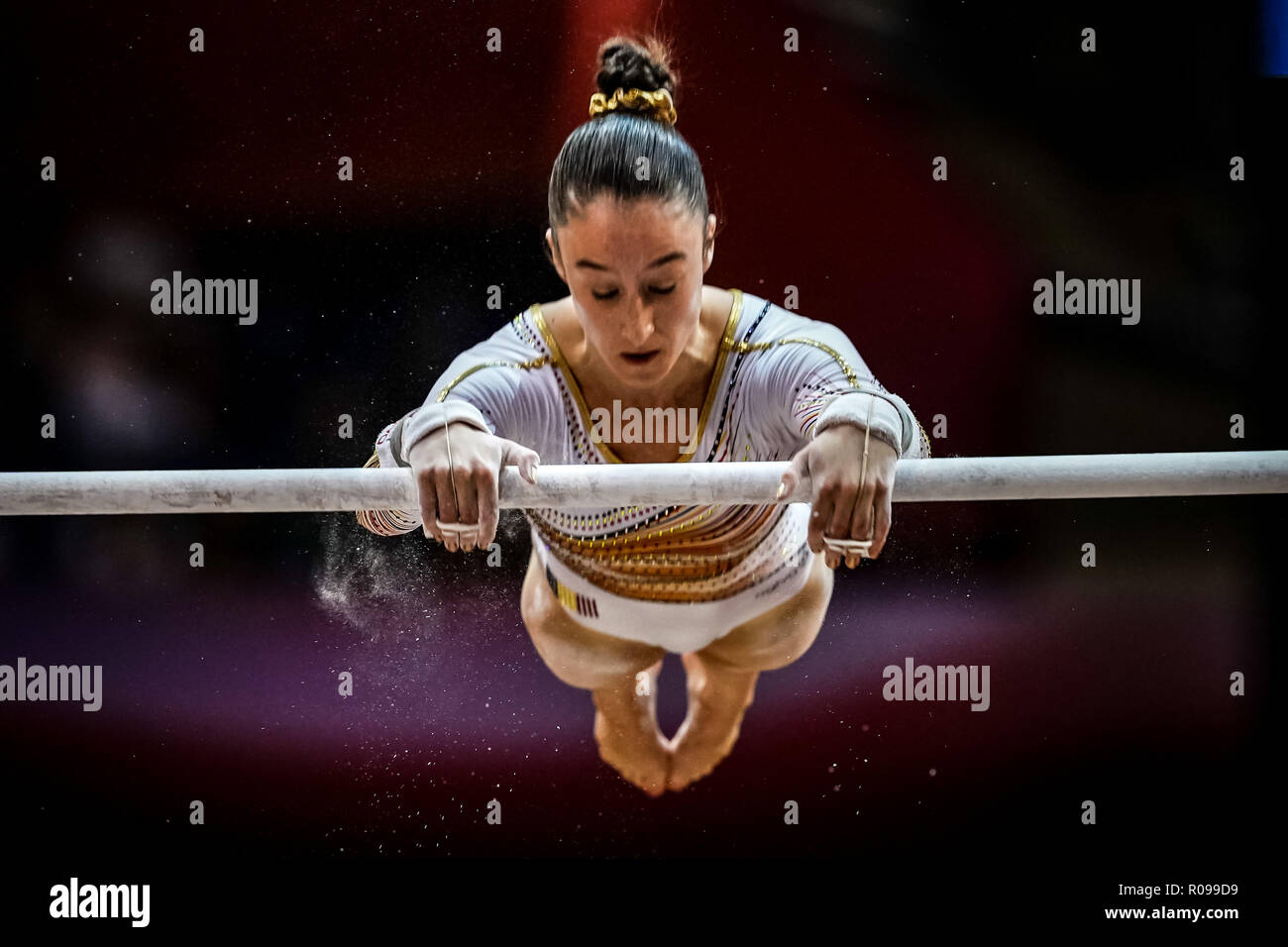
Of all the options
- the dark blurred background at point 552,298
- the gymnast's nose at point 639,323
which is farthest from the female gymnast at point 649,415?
the dark blurred background at point 552,298

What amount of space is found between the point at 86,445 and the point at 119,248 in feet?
1.18

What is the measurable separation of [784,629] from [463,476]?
2.27ft

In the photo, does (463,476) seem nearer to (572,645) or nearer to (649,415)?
(649,415)

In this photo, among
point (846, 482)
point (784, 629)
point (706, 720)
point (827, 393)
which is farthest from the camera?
point (706, 720)

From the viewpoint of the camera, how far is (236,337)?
71.9 inches

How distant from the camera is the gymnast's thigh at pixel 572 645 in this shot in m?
1.61

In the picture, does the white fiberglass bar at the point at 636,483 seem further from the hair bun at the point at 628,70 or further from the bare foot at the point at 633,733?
the bare foot at the point at 633,733

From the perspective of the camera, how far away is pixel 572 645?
5.33ft

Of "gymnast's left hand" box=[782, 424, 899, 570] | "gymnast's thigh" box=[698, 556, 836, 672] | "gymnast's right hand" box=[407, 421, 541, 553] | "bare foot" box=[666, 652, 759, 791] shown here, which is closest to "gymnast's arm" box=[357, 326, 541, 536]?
"gymnast's right hand" box=[407, 421, 541, 553]

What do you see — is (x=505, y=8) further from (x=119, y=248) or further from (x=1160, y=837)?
(x=1160, y=837)

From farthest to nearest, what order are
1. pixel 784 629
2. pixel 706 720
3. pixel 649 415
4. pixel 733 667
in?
pixel 706 720, pixel 733 667, pixel 784 629, pixel 649 415

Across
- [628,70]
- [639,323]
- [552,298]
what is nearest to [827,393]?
[639,323]

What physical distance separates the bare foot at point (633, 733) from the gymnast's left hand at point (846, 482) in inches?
28.3

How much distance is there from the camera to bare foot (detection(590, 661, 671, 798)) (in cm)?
177
